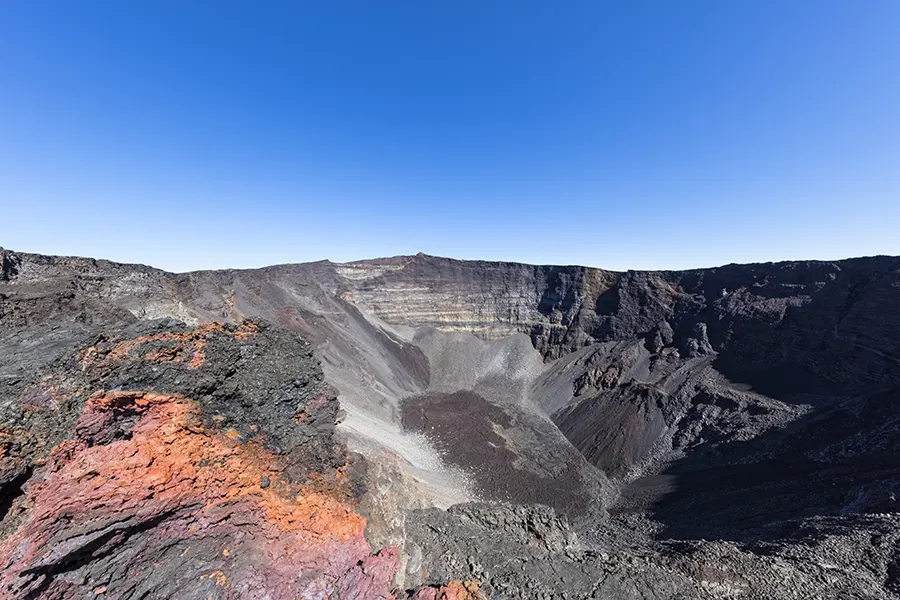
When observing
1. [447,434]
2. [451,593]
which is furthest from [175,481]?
[447,434]

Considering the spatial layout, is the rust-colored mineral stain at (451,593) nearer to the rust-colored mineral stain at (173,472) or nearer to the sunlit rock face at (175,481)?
the sunlit rock face at (175,481)

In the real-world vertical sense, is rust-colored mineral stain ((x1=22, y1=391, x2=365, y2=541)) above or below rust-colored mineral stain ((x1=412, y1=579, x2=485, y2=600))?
above

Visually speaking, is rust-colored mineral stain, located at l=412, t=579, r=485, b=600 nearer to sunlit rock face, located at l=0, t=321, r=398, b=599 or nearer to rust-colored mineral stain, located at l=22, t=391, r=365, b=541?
sunlit rock face, located at l=0, t=321, r=398, b=599

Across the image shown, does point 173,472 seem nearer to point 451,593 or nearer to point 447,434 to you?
point 451,593

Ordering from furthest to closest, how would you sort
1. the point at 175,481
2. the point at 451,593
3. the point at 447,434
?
the point at 447,434 → the point at 451,593 → the point at 175,481

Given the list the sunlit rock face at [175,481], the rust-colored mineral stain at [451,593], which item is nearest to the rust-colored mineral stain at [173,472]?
the sunlit rock face at [175,481]

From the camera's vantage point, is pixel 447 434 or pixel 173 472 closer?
pixel 173 472

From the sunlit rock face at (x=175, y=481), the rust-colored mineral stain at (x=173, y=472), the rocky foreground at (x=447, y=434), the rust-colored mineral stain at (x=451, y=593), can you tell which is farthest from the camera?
the rust-colored mineral stain at (x=451, y=593)

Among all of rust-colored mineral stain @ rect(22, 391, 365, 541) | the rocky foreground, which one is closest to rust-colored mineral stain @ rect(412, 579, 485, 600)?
the rocky foreground
